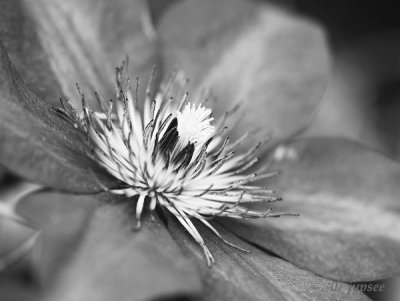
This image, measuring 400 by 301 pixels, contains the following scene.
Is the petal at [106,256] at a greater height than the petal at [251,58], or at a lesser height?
lesser

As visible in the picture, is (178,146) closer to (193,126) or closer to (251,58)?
(193,126)

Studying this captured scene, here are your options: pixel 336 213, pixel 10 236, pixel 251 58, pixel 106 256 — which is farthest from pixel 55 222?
pixel 251 58

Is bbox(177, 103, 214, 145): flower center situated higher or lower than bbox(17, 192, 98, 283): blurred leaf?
higher

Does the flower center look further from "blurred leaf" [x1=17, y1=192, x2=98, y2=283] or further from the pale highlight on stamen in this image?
"blurred leaf" [x1=17, y1=192, x2=98, y2=283]

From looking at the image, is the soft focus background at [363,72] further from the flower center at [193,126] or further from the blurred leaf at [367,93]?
the flower center at [193,126]

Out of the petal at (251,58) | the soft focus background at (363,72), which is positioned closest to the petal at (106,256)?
the petal at (251,58)

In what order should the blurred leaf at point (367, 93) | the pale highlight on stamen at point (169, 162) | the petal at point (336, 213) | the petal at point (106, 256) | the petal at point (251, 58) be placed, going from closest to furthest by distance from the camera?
the petal at point (106, 256)
the pale highlight on stamen at point (169, 162)
the petal at point (336, 213)
the petal at point (251, 58)
the blurred leaf at point (367, 93)

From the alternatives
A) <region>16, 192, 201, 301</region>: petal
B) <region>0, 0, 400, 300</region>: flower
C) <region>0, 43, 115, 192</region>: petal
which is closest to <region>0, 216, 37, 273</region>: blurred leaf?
<region>0, 0, 400, 300</region>: flower
